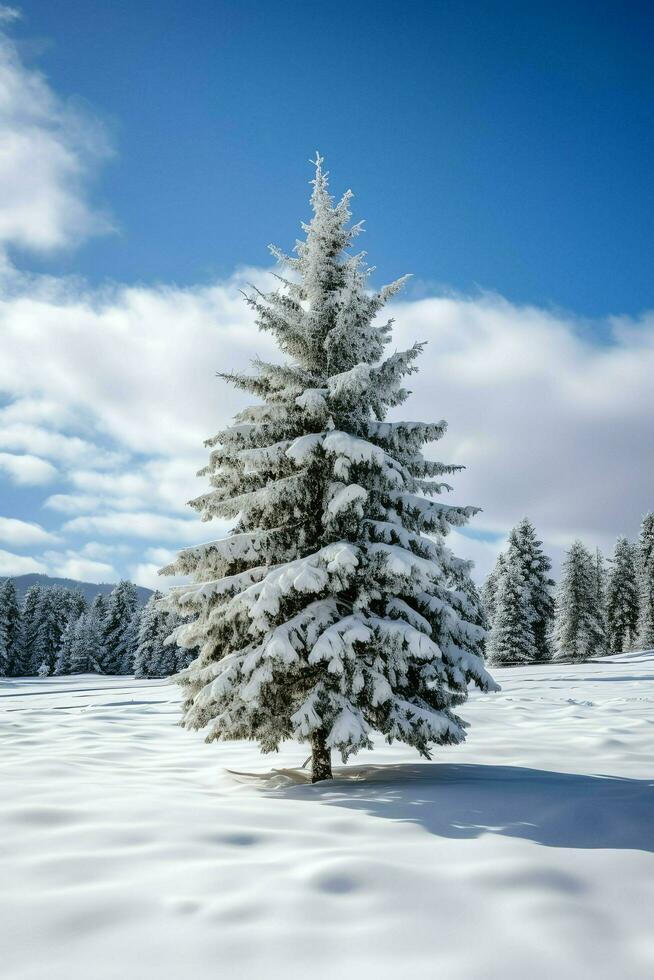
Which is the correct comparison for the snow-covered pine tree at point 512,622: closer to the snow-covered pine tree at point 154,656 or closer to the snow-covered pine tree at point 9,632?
the snow-covered pine tree at point 154,656

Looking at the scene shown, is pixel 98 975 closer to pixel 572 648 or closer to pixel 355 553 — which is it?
pixel 355 553

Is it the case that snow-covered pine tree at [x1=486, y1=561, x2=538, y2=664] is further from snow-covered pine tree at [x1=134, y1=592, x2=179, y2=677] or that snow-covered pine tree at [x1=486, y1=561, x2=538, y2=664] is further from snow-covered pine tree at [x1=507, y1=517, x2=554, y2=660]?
snow-covered pine tree at [x1=134, y1=592, x2=179, y2=677]

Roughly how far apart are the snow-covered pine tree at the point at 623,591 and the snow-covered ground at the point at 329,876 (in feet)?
180

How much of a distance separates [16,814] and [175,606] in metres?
3.68

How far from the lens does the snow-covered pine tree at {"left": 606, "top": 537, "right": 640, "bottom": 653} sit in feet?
191

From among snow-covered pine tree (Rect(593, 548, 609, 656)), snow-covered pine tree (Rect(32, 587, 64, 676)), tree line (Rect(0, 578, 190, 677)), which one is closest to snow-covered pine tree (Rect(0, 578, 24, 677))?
tree line (Rect(0, 578, 190, 677))

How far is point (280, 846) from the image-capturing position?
191 inches

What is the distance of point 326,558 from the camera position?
8008 millimetres

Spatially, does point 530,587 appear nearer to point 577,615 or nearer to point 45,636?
point 577,615

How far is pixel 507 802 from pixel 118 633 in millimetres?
70444

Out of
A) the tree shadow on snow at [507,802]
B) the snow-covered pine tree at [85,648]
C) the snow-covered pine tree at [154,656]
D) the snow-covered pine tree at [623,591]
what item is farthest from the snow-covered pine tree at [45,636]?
the tree shadow on snow at [507,802]

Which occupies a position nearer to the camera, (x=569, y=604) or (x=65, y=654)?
(x=569, y=604)

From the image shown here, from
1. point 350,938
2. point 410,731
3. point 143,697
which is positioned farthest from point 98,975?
point 143,697

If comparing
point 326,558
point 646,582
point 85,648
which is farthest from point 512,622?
point 85,648
